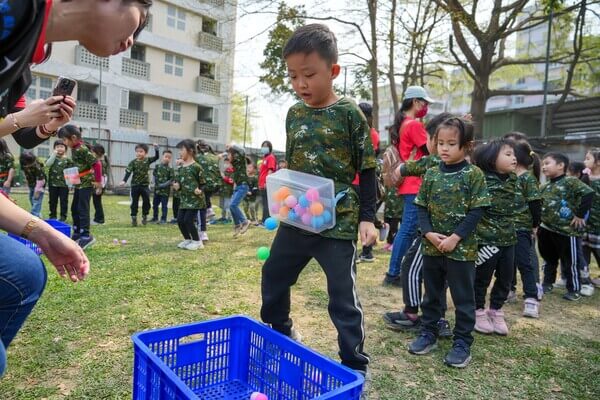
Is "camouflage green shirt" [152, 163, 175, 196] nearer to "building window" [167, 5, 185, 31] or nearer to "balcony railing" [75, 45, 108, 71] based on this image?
"balcony railing" [75, 45, 108, 71]

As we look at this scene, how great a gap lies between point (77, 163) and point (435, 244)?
243 inches

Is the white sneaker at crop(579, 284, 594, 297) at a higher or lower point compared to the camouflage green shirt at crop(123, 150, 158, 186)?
lower

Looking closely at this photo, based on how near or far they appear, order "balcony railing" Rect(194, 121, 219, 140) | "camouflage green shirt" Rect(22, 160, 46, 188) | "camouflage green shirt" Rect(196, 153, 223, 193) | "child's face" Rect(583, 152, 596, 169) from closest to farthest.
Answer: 1. "child's face" Rect(583, 152, 596, 169)
2. "camouflage green shirt" Rect(196, 153, 223, 193)
3. "camouflage green shirt" Rect(22, 160, 46, 188)
4. "balcony railing" Rect(194, 121, 219, 140)

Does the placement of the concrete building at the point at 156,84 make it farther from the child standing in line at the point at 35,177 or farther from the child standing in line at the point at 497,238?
the child standing in line at the point at 497,238

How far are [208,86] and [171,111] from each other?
118 inches

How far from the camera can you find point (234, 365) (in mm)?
2398

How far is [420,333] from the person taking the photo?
324cm

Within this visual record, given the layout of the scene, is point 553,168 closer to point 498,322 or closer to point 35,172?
point 498,322

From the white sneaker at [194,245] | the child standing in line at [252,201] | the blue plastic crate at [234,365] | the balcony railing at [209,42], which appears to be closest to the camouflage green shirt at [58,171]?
the white sneaker at [194,245]

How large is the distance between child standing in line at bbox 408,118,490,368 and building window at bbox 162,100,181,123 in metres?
23.9

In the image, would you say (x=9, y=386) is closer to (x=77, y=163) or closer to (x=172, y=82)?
(x=77, y=163)

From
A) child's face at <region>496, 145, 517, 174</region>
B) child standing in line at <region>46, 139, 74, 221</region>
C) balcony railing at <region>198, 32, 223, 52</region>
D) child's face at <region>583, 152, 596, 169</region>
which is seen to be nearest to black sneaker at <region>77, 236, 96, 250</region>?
child standing in line at <region>46, 139, 74, 221</region>

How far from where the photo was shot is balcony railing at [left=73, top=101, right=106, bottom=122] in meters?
21.2

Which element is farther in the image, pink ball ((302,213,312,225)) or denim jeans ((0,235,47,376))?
pink ball ((302,213,312,225))
